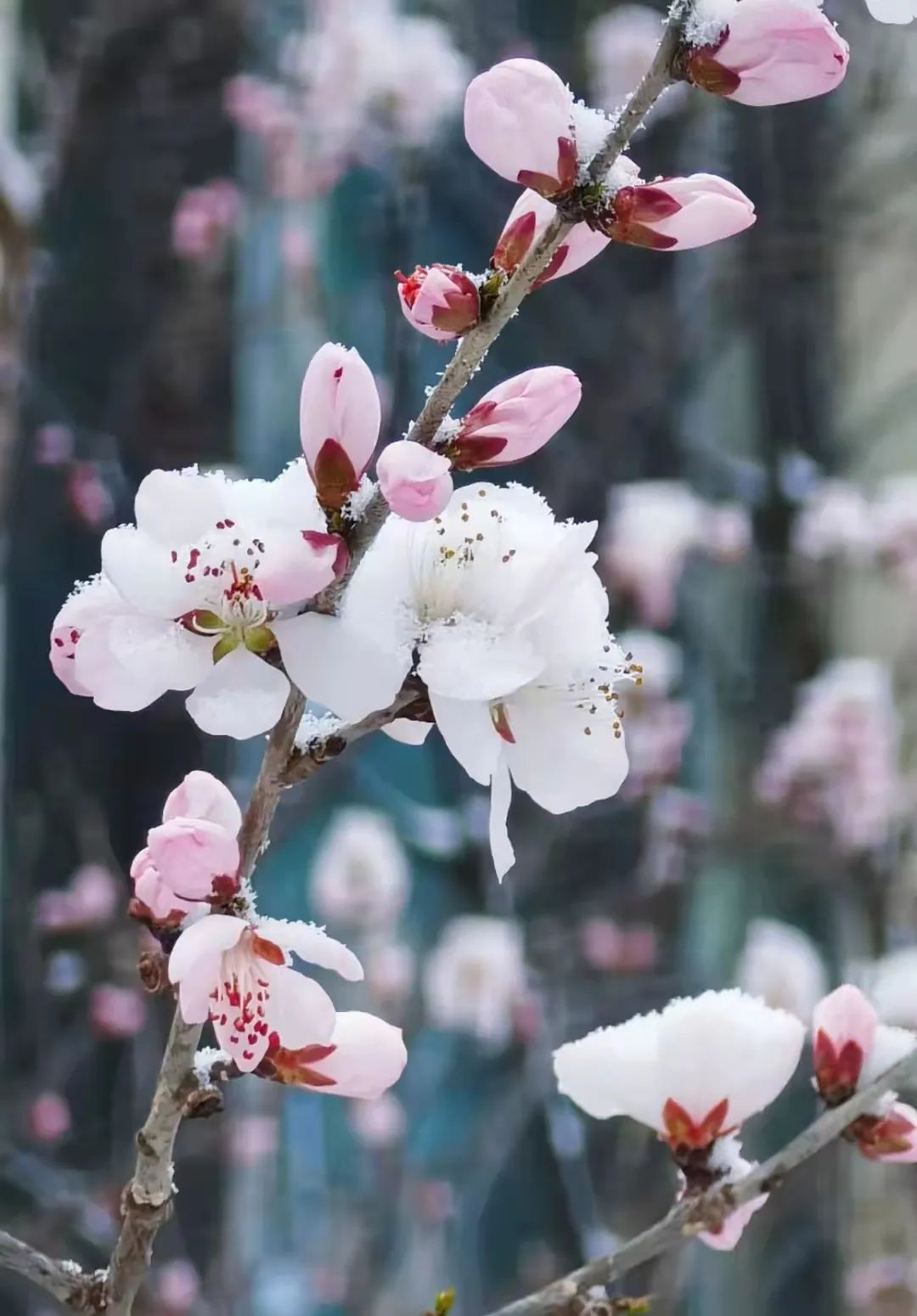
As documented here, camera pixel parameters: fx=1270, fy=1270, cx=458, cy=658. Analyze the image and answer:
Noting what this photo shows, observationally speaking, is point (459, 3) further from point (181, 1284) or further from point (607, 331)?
point (181, 1284)

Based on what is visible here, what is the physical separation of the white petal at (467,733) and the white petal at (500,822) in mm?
17

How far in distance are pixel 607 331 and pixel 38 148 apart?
80 cm

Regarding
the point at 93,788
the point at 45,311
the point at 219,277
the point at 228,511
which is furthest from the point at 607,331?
the point at 228,511

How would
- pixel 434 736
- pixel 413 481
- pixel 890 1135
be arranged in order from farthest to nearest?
pixel 434 736 < pixel 890 1135 < pixel 413 481

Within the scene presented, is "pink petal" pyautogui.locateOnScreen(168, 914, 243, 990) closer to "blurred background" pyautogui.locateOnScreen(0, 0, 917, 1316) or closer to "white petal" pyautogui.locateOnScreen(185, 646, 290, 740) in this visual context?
"white petal" pyautogui.locateOnScreen(185, 646, 290, 740)

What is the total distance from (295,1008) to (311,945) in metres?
0.02

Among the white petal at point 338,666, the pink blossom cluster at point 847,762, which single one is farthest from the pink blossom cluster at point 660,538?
the white petal at point 338,666

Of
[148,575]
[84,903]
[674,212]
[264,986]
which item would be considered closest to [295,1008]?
[264,986]

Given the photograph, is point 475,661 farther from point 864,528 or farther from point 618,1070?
point 864,528

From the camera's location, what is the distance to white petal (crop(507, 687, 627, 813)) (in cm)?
36

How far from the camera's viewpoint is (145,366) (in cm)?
168

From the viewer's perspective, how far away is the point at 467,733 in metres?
0.33

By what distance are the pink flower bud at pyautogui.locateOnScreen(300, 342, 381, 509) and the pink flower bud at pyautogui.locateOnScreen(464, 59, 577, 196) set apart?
0.06 m

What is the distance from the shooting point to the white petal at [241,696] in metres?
0.31
